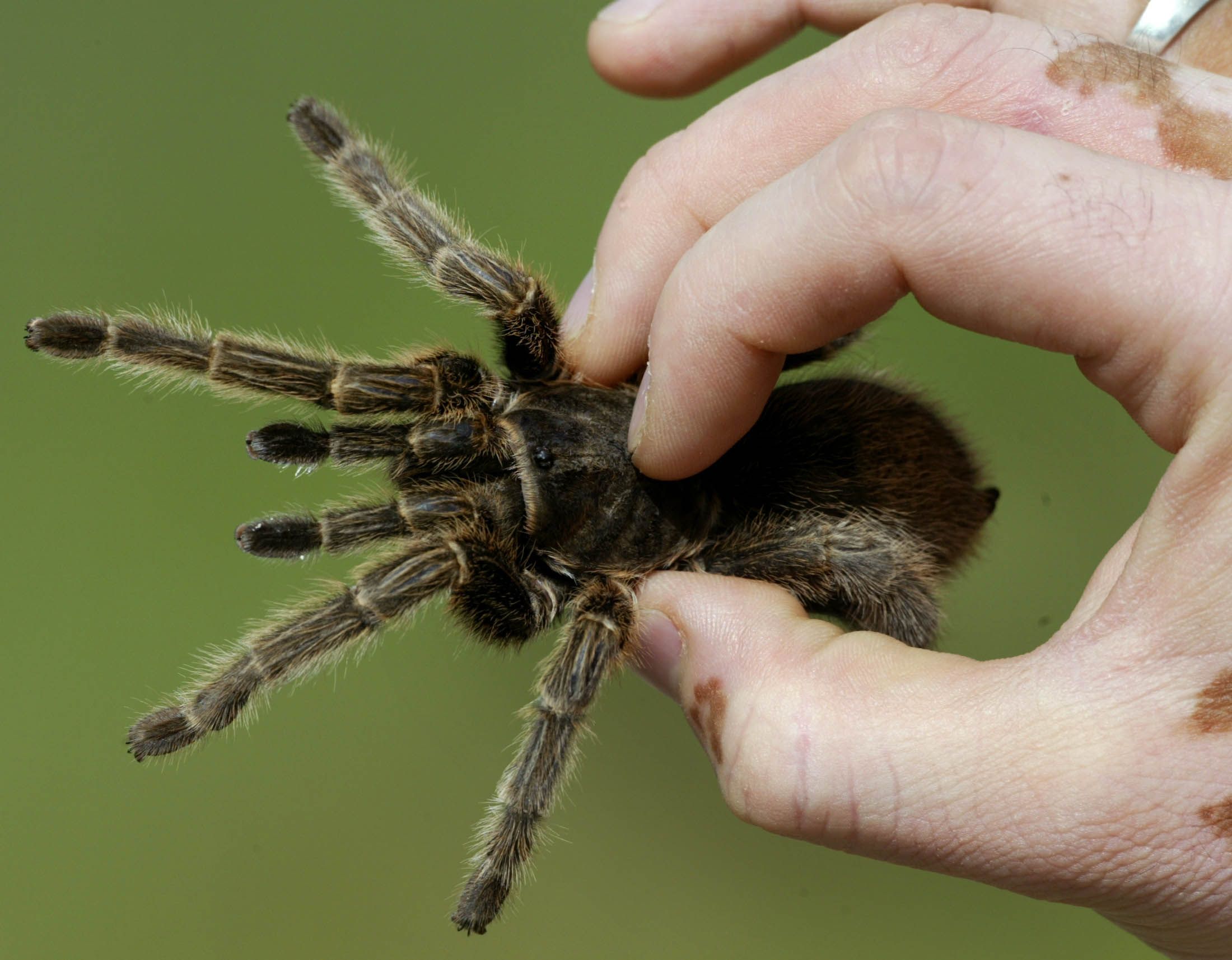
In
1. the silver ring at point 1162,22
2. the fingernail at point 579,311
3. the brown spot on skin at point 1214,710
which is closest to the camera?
the brown spot on skin at point 1214,710

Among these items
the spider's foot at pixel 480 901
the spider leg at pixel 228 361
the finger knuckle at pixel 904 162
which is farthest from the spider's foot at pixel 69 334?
the finger knuckle at pixel 904 162

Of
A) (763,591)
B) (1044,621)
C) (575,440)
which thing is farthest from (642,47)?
(1044,621)

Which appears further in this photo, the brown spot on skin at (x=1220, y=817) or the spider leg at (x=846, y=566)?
the spider leg at (x=846, y=566)

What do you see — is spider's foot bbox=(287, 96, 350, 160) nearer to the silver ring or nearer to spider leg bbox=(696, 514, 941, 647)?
spider leg bbox=(696, 514, 941, 647)

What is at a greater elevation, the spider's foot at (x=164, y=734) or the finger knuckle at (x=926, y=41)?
the finger knuckle at (x=926, y=41)

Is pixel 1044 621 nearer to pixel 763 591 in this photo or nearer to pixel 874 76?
pixel 763 591

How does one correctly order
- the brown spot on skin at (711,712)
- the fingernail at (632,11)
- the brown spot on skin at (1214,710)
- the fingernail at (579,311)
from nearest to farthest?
the brown spot on skin at (1214,710)
the brown spot on skin at (711,712)
the fingernail at (579,311)
the fingernail at (632,11)

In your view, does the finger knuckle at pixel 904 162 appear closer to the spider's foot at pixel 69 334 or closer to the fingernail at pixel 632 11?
the fingernail at pixel 632 11
